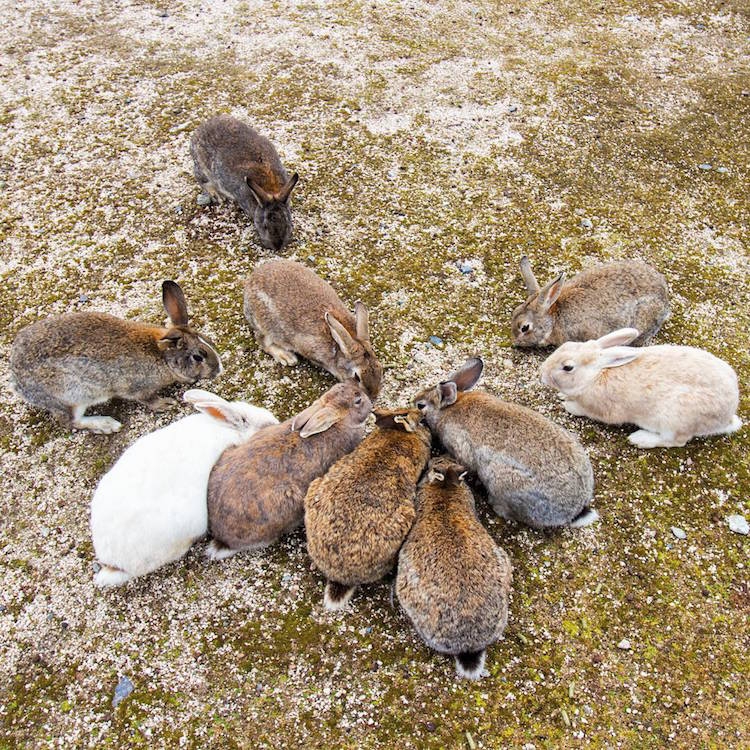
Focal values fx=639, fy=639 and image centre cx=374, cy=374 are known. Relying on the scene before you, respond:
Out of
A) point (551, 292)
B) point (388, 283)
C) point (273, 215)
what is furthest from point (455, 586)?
point (273, 215)

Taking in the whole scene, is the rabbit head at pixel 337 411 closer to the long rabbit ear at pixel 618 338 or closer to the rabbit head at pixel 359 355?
the rabbit head at pixel 359 355

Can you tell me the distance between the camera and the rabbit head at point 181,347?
4695mm

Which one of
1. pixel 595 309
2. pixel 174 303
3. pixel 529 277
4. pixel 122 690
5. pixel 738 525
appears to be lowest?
pixel 122 690

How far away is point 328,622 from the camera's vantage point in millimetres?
3641

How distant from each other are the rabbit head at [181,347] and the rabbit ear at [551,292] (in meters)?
A: 2.56

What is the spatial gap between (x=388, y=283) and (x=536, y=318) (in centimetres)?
133

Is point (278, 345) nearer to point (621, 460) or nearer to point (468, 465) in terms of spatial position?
point (468, 465)

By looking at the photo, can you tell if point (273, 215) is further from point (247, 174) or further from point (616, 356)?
point (616, 356)

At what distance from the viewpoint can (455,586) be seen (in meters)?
3.30

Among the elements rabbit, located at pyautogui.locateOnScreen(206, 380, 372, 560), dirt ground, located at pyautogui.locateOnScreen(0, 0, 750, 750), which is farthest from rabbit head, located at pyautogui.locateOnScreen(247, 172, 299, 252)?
rabbit, located at pyautogui.locateOnScreen(206, 380, 372, 560)

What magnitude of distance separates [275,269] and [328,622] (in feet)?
9.04

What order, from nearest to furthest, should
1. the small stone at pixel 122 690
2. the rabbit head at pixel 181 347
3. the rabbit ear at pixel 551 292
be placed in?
1. the small stone at pixel 122 690
2. the rabbit head at pixel 181 347
3. the rabbit ear at pixel 551 292

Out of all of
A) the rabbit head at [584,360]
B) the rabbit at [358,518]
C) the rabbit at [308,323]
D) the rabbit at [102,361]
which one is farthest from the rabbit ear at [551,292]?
the rabbit at [102,361]

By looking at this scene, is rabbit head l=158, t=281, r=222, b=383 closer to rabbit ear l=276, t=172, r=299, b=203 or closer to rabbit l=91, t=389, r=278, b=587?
rabbit l=91, t=389, r=278, b=587
